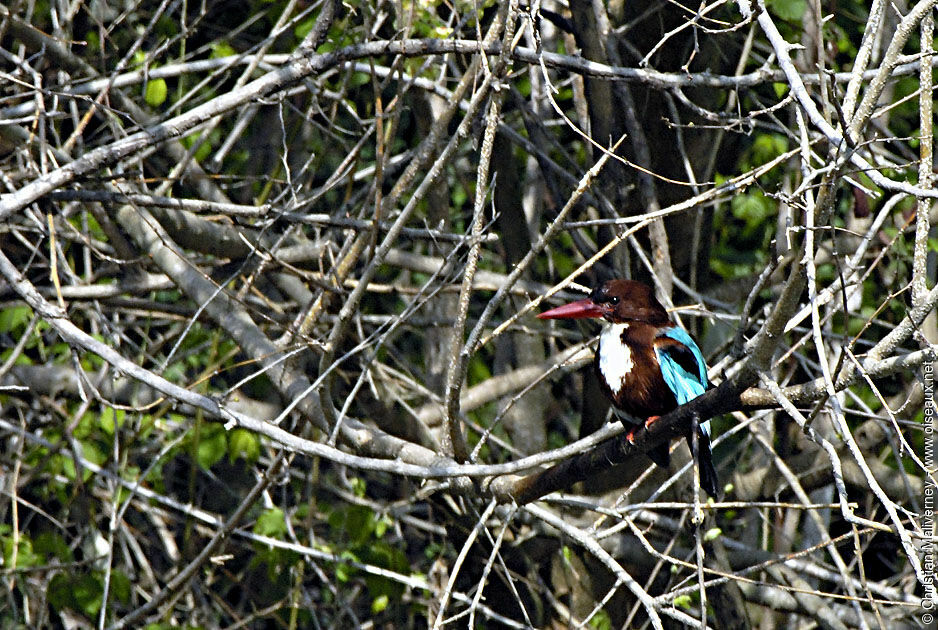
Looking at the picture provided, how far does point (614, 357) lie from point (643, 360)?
86mm

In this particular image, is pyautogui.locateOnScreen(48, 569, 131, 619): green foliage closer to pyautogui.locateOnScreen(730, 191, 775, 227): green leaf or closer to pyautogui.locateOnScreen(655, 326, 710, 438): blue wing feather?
pyautogui.locateOnScreen(655, 326, 710, 438): blue wing feather

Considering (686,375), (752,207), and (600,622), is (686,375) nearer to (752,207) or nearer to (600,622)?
(600,622)

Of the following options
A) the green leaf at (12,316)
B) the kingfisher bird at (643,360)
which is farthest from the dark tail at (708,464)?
the green leaf at (12,316)

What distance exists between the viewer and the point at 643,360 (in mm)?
2566

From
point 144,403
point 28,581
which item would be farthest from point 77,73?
A: point 28,581

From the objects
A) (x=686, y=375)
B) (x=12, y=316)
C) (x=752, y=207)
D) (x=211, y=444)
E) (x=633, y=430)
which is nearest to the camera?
(x=633, y=430)

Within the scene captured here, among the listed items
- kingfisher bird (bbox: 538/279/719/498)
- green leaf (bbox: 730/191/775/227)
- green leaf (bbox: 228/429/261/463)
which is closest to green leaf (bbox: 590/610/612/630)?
kingfisher bird (bbox: 538/279/719/498)

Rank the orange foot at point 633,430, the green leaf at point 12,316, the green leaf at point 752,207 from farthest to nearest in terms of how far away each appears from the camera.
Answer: the green leaf at point 752,207
the green leaf at point 12,316
the orange foot at point 633,430

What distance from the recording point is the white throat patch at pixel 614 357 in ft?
8.44

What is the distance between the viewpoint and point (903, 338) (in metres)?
1.51

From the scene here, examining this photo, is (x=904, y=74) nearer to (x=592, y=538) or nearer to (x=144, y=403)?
(x=592, y=538)

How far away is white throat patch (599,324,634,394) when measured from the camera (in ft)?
8.44

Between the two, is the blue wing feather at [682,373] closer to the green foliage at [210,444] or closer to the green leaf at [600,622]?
the green leaf at [600,622]

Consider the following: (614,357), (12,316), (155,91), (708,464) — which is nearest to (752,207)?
(614,357)
